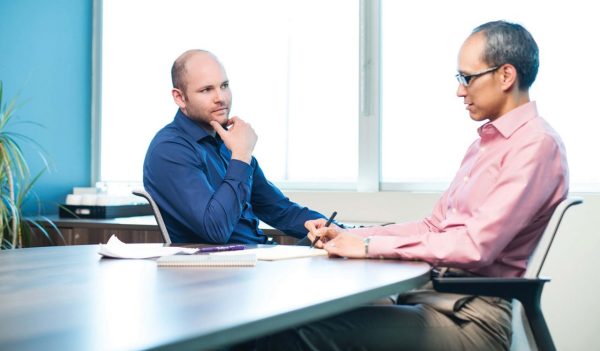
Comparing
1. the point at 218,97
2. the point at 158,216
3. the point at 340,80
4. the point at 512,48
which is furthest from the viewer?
the point at 340,80

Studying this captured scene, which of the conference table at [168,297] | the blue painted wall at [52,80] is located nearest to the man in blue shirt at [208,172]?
the conference table at [168,297]

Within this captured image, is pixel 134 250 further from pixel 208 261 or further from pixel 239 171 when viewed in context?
pixel 239 171

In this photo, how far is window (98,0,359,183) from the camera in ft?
13.3

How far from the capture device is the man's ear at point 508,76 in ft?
6.30

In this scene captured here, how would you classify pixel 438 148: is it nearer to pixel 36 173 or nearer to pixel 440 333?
pixel 440 333

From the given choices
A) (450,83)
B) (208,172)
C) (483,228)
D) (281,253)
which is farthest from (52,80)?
(483,228)

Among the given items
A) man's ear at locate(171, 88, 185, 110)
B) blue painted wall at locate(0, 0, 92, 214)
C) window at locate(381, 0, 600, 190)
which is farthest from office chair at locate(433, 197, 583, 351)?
blue painted wall at locate(0, 0, 92, 214)

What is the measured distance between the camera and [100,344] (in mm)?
808

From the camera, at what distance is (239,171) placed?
8.04ft

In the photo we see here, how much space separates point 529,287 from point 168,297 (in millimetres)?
864

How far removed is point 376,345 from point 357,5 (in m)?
2.75

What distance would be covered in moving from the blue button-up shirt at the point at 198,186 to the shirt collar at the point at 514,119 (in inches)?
36.7

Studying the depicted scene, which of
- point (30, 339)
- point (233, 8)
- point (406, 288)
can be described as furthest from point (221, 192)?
point (233, 8)

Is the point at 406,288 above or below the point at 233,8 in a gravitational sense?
below
